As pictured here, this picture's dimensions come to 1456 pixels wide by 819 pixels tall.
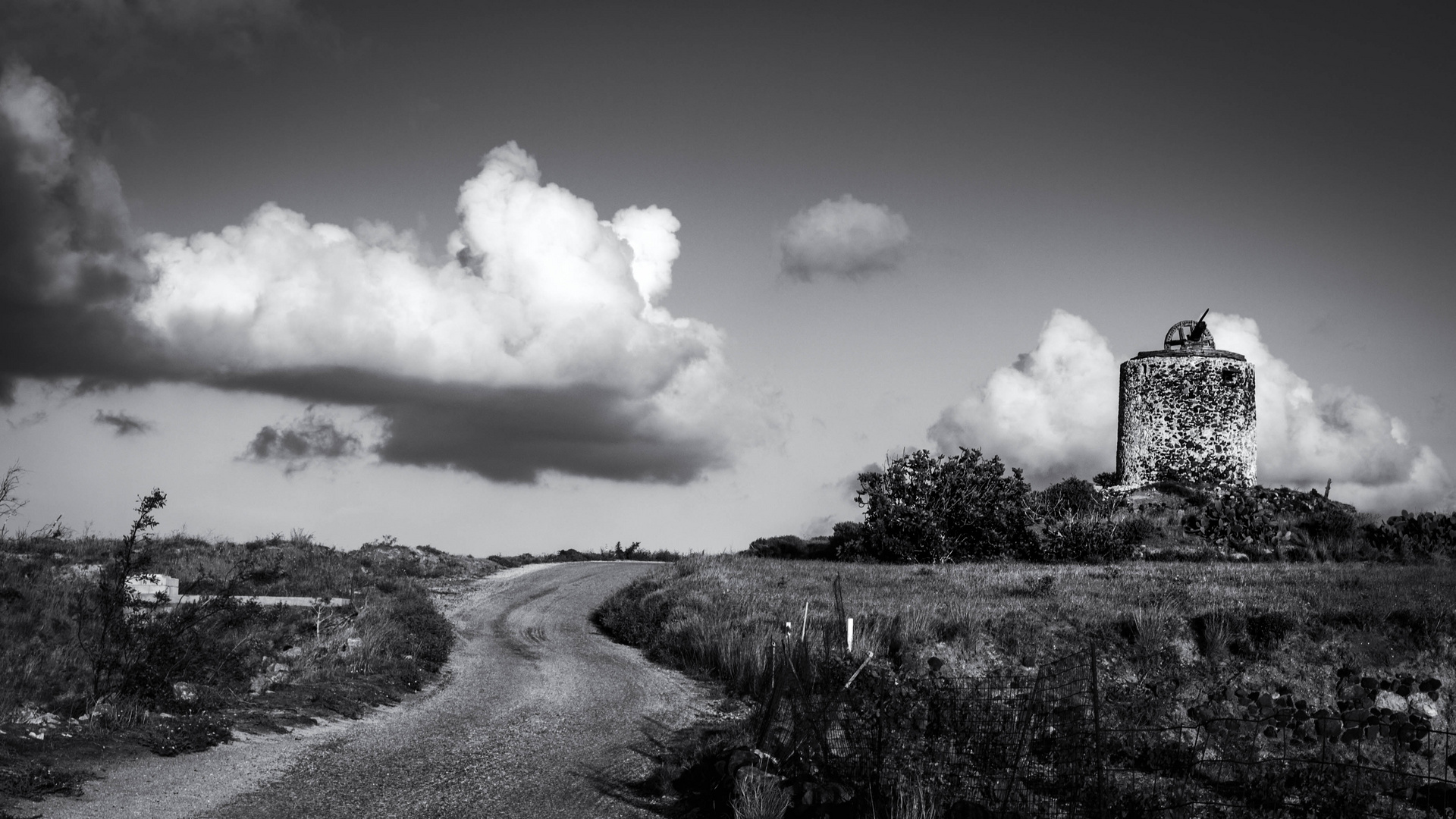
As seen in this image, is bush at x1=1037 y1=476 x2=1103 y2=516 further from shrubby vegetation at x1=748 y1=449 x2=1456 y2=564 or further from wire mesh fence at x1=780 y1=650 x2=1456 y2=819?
wire mesh fence at x1=780 y1=650 x2=1456 y2=819

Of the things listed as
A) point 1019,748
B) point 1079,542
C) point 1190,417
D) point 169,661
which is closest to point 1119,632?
point 1019,748

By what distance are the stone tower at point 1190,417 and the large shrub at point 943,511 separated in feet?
18.9

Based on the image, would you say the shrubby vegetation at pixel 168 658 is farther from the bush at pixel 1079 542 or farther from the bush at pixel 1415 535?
the bush at pixel 1415 535

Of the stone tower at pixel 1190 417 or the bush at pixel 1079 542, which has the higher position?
the stone tower at pixel 1190 417

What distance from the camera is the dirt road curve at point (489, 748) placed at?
8.93 meters

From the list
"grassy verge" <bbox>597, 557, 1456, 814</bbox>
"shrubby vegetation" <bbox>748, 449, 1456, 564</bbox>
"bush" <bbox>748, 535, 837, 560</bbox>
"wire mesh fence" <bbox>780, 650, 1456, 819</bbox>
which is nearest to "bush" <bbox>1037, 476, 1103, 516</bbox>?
"shrubby vegetation" <bbox>748, 449, 1456, 564</bbox>

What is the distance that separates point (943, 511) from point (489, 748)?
75.1 ft

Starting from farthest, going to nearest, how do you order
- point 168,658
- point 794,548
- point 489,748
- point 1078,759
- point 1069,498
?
point 794,548, point 1069,498, point 168,658, point 489,748, point 1078,759

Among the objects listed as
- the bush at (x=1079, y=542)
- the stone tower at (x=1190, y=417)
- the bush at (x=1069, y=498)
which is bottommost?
the bush at (x=1079, y=542)

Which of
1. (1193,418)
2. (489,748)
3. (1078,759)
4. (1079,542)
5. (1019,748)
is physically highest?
(1193,418)

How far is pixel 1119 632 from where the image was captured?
1550cm

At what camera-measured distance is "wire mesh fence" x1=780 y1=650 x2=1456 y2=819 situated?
7.56 metres

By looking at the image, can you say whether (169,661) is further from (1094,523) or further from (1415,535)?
(1415,535)

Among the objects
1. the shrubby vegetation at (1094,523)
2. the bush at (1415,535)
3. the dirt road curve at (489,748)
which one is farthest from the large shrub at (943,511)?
the dirt road curve at (489,748)
